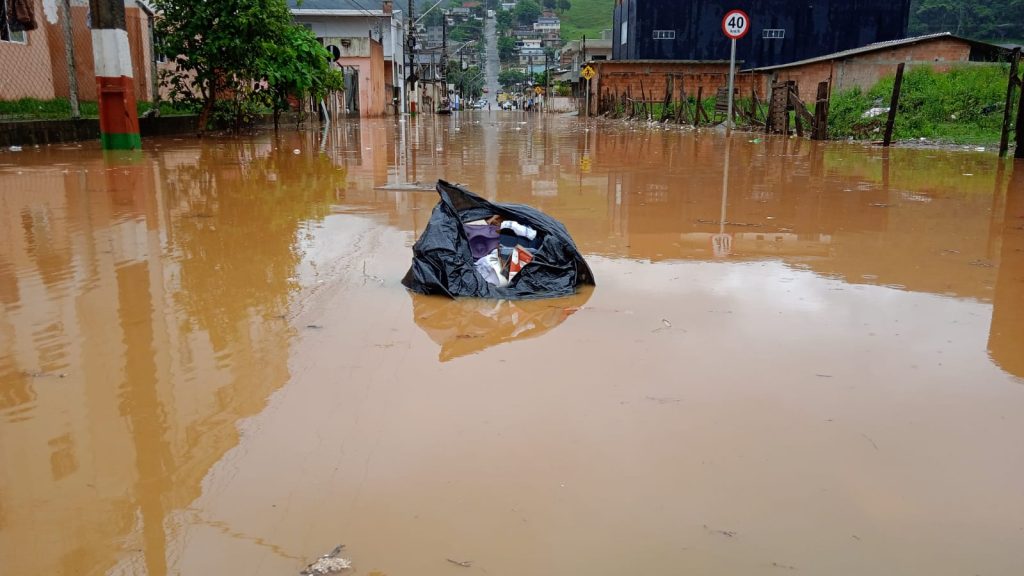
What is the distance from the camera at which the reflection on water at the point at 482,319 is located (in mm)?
3432

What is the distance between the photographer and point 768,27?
41.8m

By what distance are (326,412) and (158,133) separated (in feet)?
52.4

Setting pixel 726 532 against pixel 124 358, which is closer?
pixel 726 532

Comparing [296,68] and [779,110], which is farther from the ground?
[296,68]

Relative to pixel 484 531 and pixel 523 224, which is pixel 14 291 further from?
pixel 484 531

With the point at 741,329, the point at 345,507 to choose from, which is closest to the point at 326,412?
the point at 345,507

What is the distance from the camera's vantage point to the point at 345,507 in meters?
2.06

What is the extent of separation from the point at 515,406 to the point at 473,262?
1.61 meters

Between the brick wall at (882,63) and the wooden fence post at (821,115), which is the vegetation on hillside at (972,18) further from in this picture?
→ the wooden fence post at (821,115)

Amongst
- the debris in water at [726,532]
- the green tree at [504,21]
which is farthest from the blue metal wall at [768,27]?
the green tree at [504,21]

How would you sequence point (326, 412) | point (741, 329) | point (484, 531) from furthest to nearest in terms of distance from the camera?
point (741, 329) → point (326, 412) → point (484, 531)

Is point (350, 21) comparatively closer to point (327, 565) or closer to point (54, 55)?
point (54, 55)

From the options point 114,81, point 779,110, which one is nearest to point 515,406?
point 114,81

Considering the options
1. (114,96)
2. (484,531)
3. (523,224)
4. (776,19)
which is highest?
(776,19)
